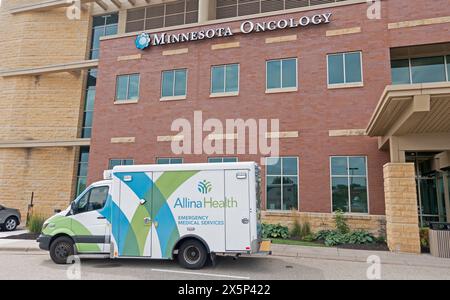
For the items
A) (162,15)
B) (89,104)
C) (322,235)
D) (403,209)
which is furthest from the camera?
(89,104)

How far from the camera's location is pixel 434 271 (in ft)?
30.1

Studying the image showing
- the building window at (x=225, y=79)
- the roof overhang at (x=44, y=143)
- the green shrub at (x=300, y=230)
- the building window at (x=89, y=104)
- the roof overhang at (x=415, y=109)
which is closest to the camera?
the roof overhang at (x=415, y=109)

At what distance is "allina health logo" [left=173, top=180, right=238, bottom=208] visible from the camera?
8805 millimetres

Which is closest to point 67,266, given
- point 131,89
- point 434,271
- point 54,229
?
point 54,229

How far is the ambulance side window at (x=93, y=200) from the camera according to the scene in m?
9.65

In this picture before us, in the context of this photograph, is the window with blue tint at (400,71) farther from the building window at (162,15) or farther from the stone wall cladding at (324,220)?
the building window at (162,15)

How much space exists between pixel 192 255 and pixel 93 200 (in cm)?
337

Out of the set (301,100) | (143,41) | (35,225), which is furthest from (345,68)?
(35,225)

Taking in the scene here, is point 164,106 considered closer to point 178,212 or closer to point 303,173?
point 303,173

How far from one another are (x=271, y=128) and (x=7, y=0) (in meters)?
23.8

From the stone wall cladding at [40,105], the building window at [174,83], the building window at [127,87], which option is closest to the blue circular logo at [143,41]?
the building window at [127,87]

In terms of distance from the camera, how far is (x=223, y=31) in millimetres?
18125

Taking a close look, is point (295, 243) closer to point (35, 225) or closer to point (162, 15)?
point (35, 225)

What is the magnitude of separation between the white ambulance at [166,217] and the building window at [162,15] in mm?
15354
